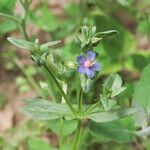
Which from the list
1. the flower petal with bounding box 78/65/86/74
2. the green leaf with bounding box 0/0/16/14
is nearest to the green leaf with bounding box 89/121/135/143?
the flower petal with bounding box 78/65/86/74

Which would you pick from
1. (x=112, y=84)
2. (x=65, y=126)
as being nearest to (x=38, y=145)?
(x=65, y=126)

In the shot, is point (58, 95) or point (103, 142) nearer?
point (58, 95)

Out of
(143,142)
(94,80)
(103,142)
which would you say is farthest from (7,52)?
(94,80)

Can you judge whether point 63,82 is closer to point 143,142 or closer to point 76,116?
point 76,116

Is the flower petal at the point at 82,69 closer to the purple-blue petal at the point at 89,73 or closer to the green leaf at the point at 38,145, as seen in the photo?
the purple-blue petal at the point at 89,73

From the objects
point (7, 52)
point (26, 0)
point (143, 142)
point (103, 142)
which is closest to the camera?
point (26, 0)

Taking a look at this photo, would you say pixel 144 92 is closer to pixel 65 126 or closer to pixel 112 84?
pixel 112 84
